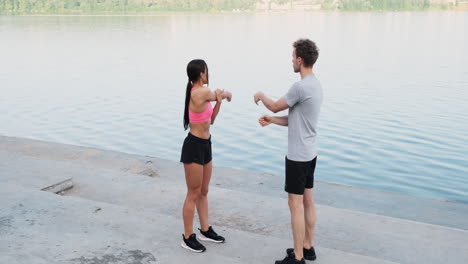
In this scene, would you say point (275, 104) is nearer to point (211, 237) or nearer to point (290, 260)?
point (290, 260)

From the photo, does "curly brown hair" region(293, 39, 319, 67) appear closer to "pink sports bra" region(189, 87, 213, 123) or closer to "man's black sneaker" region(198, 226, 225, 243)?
"pink sports bra" region(189, 87, 213, 123)

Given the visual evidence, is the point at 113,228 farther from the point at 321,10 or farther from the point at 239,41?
the point at 321,10

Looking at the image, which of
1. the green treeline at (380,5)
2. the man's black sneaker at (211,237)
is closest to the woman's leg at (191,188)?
the man's black sneaker at (211,237)

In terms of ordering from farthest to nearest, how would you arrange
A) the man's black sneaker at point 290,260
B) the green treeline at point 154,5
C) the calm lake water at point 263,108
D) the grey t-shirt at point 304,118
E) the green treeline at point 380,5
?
the green treeline at point 380,5
the green treeline at point 154,5
the calm lake water at point 263,108
the man's black sneaker at point 290,260
the grey t-shirt at point 304,118

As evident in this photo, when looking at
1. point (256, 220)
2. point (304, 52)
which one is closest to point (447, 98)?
point (256, 220)

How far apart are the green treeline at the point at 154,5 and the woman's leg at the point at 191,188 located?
144 m

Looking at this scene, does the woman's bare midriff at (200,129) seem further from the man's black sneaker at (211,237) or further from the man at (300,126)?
the man's black sneaker at (211,237)

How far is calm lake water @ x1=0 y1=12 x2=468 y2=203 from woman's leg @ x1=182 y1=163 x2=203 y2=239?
7222 millimetres

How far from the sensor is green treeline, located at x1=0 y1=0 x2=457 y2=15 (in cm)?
14388

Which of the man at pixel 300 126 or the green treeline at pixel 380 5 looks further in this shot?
the green treeline at pixel 380 5

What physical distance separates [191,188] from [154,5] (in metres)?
160

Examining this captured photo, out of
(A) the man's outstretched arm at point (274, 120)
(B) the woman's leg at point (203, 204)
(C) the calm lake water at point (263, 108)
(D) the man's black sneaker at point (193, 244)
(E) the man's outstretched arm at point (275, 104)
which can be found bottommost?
(C) the calm lake water at point (263, 108)

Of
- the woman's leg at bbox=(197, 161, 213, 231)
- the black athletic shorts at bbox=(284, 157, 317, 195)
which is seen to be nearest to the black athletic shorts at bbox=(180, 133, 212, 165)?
the woman's leg at bbox=(197, 161, 213, 231)

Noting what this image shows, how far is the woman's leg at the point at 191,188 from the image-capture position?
5.58 meters
